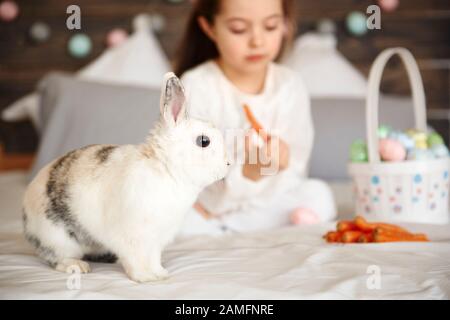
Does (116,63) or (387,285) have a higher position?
(116,63)

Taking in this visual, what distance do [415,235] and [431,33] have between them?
5.23ft

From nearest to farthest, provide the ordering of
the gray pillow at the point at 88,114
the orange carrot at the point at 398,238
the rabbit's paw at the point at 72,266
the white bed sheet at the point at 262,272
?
the white bed sheet at the point at 262,272, the rabbit's paw at the point at 72,266, the orange carrot at the point at 398,238, the gray pillow at the point at 88,114

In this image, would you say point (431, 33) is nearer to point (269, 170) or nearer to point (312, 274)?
point (269, 170)

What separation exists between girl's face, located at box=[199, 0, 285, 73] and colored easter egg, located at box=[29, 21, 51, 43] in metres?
1.31

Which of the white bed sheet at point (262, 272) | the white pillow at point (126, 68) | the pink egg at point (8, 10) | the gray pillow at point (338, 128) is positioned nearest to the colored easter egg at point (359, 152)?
the white bed sheet at point (262, 272)

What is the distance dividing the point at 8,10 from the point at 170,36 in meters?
0.72

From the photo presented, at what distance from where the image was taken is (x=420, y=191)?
1.26 metres

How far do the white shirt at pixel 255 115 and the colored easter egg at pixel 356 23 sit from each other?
3.02 feet

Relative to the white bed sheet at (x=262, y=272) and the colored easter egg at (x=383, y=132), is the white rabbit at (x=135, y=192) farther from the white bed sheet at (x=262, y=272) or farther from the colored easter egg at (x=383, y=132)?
the colored easter egg at (x=383, y=132)

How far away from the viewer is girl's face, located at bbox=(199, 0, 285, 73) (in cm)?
121

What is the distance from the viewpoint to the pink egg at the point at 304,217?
130 cm

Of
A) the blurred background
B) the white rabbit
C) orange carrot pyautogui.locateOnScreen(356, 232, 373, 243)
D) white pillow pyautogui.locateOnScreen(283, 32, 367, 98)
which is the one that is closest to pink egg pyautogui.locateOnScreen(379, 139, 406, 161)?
orange carrot pyautogui.locateOnScreen(356, 232, 373, 243)

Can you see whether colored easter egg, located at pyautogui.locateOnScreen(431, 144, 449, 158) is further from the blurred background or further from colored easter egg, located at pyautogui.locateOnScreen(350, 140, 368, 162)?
the blurred background

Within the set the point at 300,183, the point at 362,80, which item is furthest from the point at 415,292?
the point at 362,80
